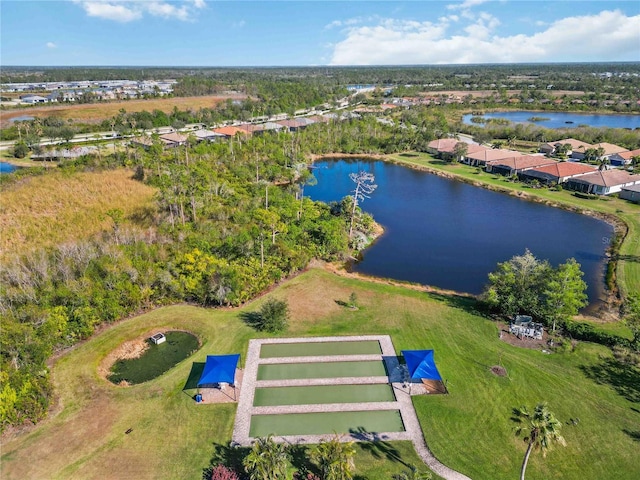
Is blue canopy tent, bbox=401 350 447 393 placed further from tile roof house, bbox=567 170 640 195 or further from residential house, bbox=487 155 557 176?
residential house, bbox=487 155 557 176

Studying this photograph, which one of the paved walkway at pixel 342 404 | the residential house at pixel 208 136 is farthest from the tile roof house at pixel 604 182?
the residential house at pixel 208 136

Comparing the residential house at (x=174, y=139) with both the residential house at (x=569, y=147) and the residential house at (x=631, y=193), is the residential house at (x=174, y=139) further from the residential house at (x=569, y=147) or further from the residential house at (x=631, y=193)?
the residential house at (x=631, y=193)

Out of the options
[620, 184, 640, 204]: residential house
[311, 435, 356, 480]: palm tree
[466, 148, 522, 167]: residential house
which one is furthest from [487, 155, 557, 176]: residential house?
[311, 435, 356, 480]: palm tree

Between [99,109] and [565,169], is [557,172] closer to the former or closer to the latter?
[565,169]

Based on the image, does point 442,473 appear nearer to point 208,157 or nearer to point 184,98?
point 208,157

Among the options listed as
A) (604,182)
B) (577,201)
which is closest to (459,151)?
(577,201)

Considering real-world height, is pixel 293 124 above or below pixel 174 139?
above
